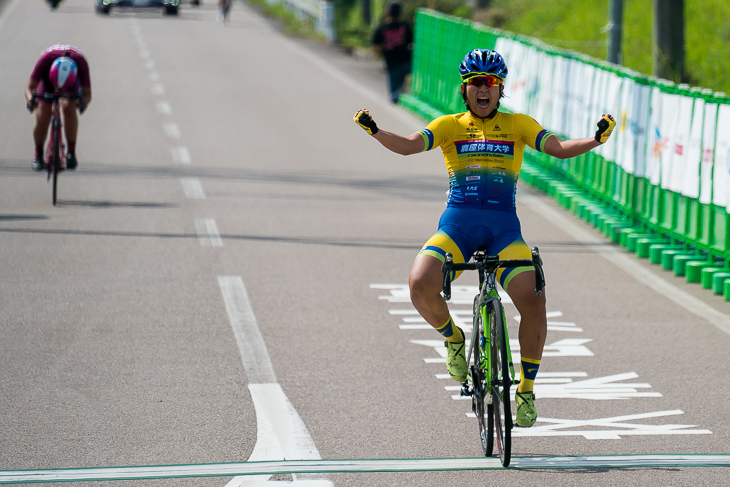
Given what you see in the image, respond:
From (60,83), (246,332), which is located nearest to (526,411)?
(246,332)

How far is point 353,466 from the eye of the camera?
5766mm

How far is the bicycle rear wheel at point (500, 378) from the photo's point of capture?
550cm

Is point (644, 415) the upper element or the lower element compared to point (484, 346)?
lower

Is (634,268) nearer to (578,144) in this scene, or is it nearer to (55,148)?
(578,144)

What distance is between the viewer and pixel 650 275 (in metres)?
10.6

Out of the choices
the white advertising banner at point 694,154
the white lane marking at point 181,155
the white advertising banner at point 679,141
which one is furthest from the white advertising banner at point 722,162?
the white lane marking at point 181,155

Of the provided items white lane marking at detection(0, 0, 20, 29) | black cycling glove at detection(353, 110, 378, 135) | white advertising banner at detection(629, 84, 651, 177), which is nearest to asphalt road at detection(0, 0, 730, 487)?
white advertising banner at detection(629, 84, 651, 177)

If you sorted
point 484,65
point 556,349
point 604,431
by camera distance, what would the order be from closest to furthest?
point 484,65, point 604,431, point 556,349

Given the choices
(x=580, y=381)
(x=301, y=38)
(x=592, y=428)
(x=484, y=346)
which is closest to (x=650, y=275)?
(x=580, y=381)

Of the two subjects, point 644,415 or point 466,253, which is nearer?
point 466,253

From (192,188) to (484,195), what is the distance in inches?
358

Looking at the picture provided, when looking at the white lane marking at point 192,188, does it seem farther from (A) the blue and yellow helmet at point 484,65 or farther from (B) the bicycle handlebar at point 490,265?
(B) the bicycle handlebar at point 490,265

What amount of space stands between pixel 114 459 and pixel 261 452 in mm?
737

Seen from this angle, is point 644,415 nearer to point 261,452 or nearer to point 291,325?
point 261,452
